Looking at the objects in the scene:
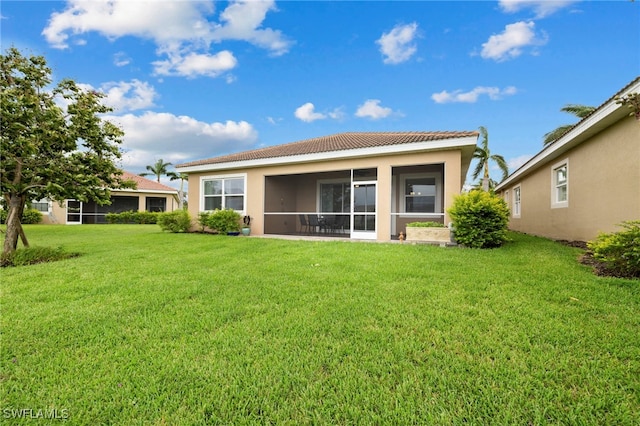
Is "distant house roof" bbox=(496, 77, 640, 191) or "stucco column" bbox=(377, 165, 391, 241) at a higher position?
"distant house roof" bbox=(496, 77, 640, 191)

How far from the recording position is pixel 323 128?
2241cm

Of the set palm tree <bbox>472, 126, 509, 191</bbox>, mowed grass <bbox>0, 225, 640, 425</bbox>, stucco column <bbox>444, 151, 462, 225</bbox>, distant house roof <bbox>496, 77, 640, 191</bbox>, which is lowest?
mowed grass <bbox>0, 225, 640, 425</bbox>

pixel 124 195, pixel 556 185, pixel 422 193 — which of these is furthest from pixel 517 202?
pixel 124 195

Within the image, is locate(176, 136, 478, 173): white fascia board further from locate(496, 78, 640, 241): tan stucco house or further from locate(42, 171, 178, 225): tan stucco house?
locate(42, 171, 178, 225): tan stucco house

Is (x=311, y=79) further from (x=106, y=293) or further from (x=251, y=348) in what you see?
(x=251, y=348)

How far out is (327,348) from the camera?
115 inches

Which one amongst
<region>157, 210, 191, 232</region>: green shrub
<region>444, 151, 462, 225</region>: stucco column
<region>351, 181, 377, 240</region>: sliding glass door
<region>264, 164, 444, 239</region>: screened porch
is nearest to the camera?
<region>444, 151, 462, 225</region>: stucco column

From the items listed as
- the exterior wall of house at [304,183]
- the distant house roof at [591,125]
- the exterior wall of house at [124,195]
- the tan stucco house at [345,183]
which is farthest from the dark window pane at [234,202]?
the exterior wall of house at [124,195]

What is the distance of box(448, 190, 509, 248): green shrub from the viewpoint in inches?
335

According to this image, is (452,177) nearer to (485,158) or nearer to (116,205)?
(485,158)

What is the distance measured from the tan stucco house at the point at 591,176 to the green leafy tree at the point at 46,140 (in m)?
13.0

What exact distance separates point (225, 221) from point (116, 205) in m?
20.2

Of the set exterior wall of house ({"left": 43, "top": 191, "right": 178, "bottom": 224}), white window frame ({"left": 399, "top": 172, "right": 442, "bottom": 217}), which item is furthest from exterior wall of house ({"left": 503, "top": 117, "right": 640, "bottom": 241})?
exterior wall of house ({"left": 43, "top": 191, "right": 178, "bottom": 224})

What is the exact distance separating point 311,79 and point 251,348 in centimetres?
1593
